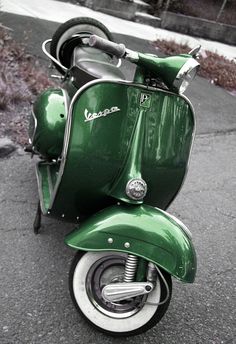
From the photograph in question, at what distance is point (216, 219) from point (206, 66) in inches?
193

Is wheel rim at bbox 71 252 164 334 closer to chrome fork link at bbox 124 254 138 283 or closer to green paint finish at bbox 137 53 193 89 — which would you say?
chrome fork link at bbox 124 254 138 283

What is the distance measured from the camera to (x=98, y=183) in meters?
2.44

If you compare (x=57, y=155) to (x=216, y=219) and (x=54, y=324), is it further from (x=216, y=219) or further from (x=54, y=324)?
(x=216, y=219)

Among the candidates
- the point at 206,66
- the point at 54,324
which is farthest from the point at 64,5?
the point at 54,324

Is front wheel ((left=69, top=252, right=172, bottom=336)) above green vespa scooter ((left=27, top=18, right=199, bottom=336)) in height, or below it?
below

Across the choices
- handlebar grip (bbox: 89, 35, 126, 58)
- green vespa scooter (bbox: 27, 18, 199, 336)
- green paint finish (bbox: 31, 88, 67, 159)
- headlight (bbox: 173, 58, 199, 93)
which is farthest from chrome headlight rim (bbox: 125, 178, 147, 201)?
green paint finish (bbox: 31, 88, 67, 159)

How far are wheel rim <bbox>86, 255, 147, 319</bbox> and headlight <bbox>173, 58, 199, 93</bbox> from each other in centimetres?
91

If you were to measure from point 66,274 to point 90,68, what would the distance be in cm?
127

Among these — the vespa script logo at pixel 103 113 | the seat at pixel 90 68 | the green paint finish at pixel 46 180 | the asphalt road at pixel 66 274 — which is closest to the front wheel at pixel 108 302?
the asphalt road at pixel 66 274

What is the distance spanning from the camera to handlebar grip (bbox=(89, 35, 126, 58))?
82.0 inches

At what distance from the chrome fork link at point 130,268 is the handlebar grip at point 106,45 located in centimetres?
95

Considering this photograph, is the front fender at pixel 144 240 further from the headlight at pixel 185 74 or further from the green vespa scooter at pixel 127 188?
the headlight at pixel 185 74

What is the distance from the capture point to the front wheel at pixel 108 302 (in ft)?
7.40

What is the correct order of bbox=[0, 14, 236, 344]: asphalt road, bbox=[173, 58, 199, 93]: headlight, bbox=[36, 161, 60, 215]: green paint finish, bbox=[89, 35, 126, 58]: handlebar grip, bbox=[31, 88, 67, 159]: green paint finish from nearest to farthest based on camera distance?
bbox=[89, 35, 126, 58]: handlebar grip < bbox=[173, 58, 199, 93]: headlight < bbox=[0, 14, 236, 344]: asphalt road < bbox=[36, 161, 60, 215]: green paint finish < bbox=[31, 88, 67, 159]: green paint finish
